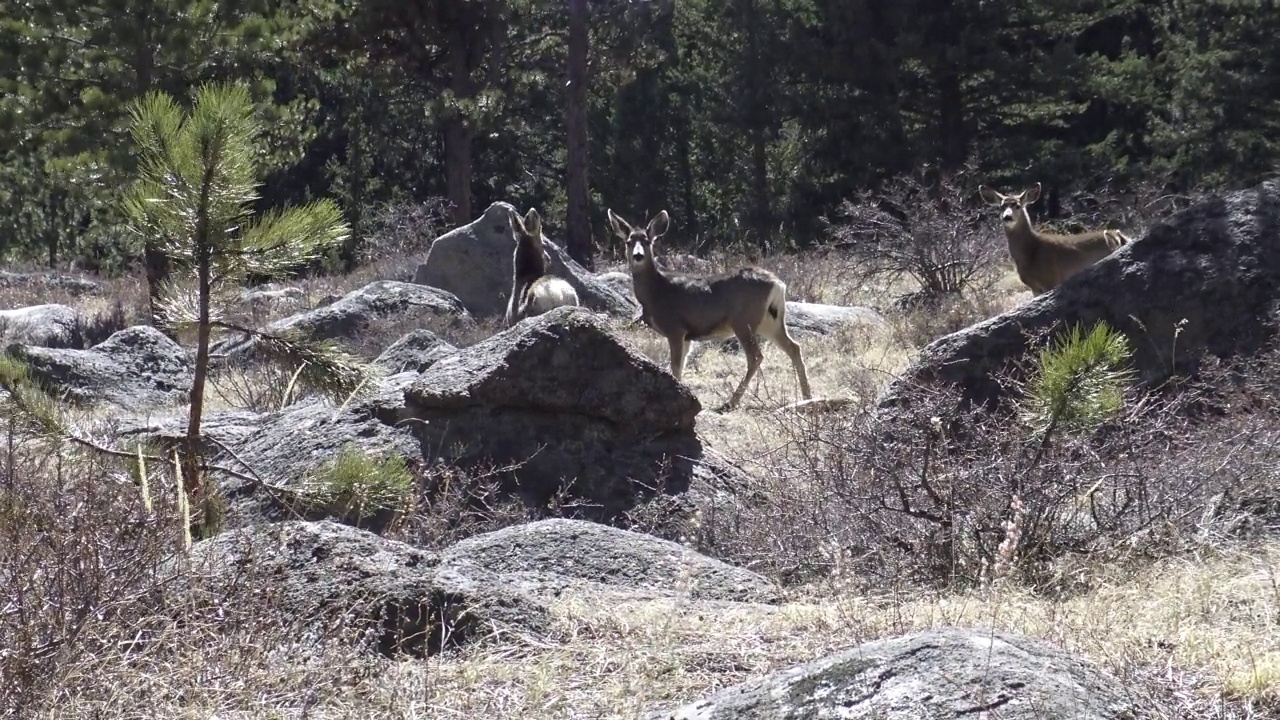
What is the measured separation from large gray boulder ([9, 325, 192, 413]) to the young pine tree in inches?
252

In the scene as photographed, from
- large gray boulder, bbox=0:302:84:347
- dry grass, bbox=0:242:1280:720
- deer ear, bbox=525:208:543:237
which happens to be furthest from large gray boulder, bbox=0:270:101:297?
dry grass, bbox=0:242:1280:720

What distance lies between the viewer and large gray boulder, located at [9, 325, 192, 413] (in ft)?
42.0

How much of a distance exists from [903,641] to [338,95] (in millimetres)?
35756

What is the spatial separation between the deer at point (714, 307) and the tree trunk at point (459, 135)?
14.7 meters

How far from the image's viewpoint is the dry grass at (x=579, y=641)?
402cm

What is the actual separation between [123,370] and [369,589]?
9.72m

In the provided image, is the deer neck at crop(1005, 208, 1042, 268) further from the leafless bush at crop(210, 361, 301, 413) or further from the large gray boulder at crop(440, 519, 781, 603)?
the large gray boulder at crop(440, 519, 781, 603)

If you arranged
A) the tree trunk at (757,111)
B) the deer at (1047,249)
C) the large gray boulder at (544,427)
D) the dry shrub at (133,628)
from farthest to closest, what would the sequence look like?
the tree trunk at (757,111)
the deer at (1047,249)
the large gray boulder at (544,427)
the dry shrub at (133,628)

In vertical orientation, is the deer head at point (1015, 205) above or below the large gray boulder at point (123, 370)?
above

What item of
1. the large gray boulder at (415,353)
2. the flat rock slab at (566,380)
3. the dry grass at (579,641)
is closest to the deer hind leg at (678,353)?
the large gray boulder at (415,353)

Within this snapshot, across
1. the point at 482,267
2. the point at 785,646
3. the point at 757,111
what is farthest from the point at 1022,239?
the point at 757,111

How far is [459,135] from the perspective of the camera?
1156 inches

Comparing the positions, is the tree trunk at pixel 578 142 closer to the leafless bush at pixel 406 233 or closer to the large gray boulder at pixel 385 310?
the leafless bush at pixel 406 233

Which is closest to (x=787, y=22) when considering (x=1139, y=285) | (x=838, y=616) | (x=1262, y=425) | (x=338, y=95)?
(x=338, y=95)
